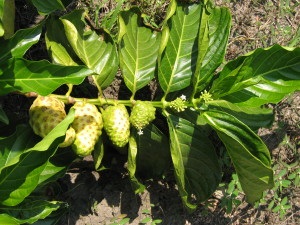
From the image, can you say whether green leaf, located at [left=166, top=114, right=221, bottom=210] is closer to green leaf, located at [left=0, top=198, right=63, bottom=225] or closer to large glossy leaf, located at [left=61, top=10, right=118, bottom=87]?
large glossy leaf, located at [left=61, top=10, right=118, bottom=87]

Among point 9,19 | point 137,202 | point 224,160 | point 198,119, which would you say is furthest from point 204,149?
point 9,19

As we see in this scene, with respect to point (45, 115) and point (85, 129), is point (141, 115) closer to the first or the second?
point (85, 129)

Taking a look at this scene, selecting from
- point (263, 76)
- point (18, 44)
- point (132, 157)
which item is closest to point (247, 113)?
point (263, 76)

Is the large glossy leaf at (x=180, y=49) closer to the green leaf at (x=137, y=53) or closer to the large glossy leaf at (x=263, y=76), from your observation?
Answer: the green leaf at (x=137, y=53)

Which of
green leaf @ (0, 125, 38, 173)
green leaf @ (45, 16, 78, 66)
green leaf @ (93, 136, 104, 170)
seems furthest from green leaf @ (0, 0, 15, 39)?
green leaf @ (93, 136, 104, 170)

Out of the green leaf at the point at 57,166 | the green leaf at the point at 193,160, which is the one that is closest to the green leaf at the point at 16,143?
the green leaf at the point at 57,166

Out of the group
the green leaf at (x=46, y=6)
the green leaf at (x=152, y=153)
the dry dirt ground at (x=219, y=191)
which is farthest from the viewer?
the dry dirt ground at (x=219, y=191)

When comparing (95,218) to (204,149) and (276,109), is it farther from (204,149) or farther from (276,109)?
(276,109)
